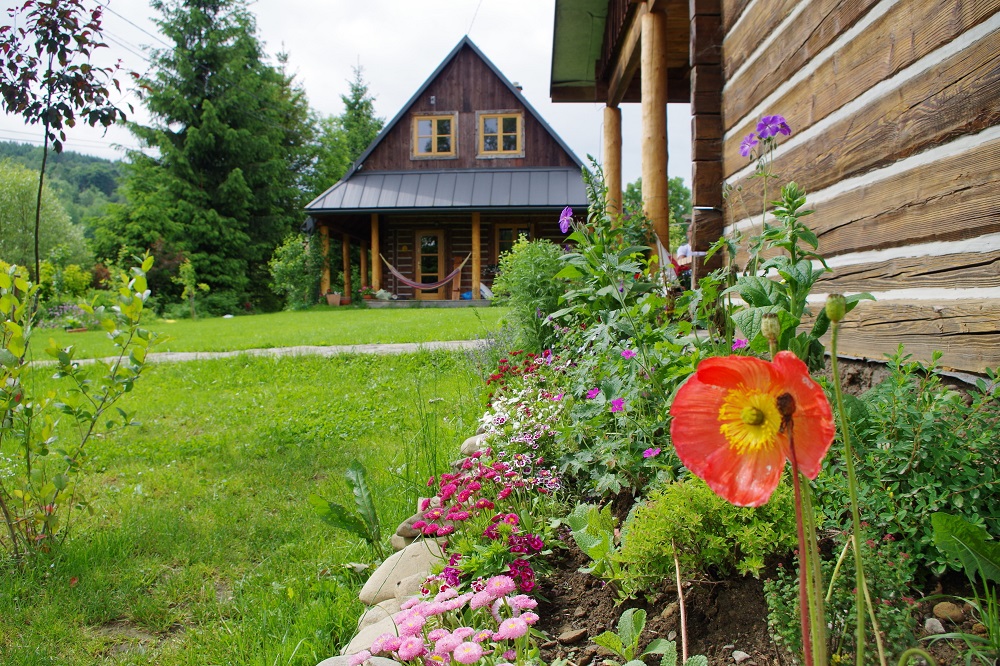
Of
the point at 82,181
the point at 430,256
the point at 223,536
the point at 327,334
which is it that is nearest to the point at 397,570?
the point at 223,536

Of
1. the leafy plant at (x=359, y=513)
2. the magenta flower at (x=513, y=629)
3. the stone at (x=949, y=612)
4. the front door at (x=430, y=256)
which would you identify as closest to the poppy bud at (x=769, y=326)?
the magenta flower at (x=513, y=629)

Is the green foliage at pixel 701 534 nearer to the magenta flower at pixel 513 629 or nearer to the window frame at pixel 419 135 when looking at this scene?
the magenta flower at pixel 513 629

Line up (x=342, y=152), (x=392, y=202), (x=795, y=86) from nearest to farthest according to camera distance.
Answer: (x=795, y=86), (x=392, y=202), (x=342, y=152)

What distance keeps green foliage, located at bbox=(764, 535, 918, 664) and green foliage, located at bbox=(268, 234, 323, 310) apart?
58.4ft

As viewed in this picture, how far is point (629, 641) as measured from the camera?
1243 millimetres

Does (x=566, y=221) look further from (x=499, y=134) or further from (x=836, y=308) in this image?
(x=499, y=134)

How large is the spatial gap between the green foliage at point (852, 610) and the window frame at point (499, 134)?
1649 centimetres

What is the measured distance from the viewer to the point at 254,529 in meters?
2.75

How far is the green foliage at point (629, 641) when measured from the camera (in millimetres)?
1218

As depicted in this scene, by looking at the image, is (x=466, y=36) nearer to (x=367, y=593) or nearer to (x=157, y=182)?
(x=157, y=182)

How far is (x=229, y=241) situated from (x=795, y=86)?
20.4 meters

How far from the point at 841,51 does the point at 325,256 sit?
16.5 metres

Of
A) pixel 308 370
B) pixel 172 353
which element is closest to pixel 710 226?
pixel 308 370

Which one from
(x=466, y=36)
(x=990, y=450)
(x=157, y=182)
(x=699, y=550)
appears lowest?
(x=699, y=550)
